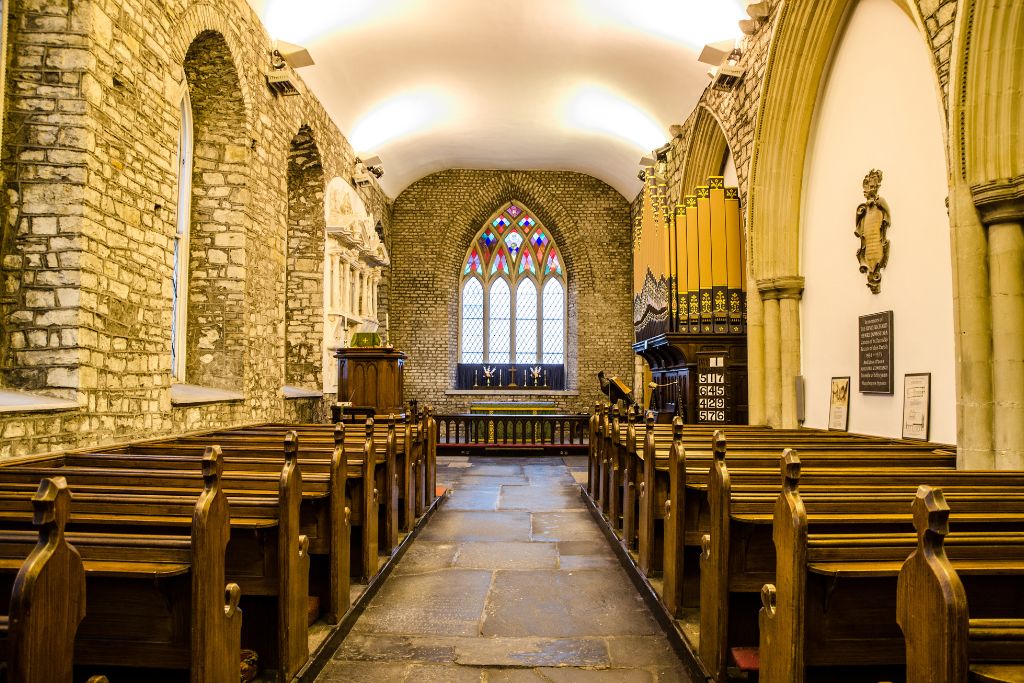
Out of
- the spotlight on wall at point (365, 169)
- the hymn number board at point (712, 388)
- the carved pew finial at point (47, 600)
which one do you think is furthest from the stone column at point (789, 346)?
the spotlight on wall at point (365, 169)

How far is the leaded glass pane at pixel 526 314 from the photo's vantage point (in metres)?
15.2

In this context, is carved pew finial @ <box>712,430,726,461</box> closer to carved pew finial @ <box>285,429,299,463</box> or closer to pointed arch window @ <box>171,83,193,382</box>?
carved pew finial @ <box>285,429,299,463</box>

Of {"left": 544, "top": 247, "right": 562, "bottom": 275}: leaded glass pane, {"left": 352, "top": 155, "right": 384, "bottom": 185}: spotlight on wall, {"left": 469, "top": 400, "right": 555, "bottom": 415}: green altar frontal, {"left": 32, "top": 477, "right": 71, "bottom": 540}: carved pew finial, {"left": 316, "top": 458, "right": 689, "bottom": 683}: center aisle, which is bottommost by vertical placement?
{"left": 316, "top": 458, "right": 689, "bottom": 683}: center aisle

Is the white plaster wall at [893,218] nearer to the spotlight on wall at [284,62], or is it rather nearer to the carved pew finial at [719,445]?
the carved pew finial at [719,445]

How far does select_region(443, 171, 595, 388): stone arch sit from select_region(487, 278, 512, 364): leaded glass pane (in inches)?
31.1

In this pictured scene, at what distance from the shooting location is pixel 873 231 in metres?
5.14

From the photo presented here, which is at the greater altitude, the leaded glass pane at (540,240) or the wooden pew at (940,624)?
the leaded glass pane at (540,240)

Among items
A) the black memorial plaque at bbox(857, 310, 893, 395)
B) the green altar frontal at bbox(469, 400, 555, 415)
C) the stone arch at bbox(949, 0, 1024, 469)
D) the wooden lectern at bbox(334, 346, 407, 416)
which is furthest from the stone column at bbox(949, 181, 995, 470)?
the green altar frontal at bbox(469, 400, 555, 415)

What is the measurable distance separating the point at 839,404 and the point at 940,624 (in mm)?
4813

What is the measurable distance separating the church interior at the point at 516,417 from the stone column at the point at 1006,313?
0.02 metres

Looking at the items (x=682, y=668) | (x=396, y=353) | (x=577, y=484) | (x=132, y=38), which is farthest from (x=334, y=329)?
(x=682, y=668)

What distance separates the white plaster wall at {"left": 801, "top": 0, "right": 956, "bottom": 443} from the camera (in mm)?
4379

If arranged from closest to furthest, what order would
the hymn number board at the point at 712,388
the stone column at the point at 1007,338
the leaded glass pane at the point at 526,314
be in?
the stone column at the point at 1007,338 → the hymn number board at the point at 712,388 → the leaded glass pane at the point at 526,314

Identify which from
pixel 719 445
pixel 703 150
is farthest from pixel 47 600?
pixel 703 150
